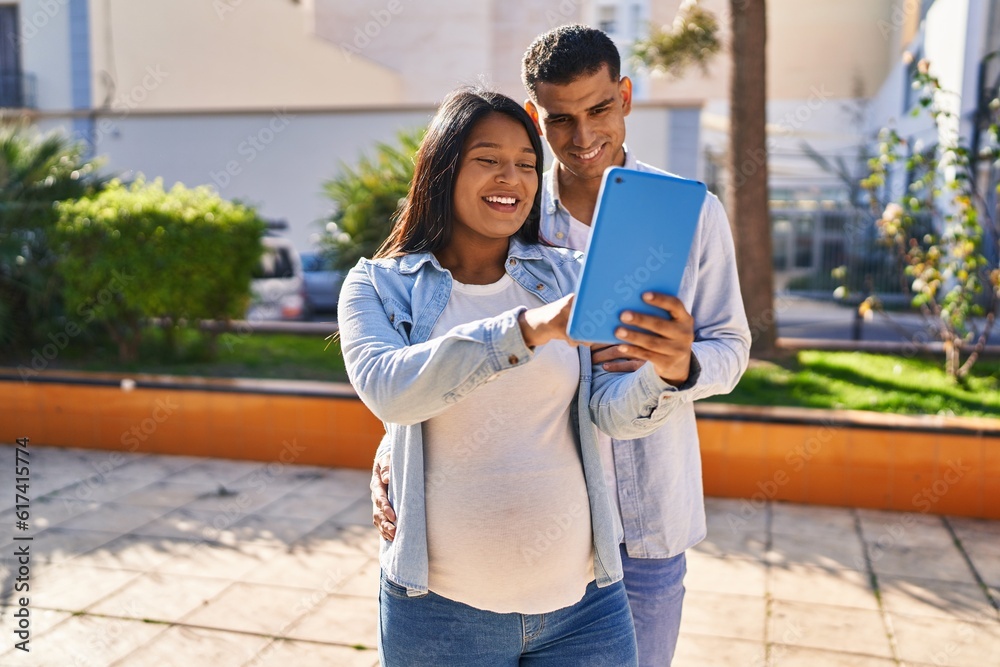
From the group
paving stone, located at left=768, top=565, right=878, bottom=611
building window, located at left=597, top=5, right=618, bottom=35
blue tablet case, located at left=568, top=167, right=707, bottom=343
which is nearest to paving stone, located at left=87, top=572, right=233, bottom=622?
paving stone, located at left=768, top=565, right=878, bottom=611

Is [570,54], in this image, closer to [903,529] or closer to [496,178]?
[496,178]

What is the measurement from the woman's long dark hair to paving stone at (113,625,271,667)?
221 centimetres

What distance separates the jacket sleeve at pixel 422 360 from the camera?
1363mm

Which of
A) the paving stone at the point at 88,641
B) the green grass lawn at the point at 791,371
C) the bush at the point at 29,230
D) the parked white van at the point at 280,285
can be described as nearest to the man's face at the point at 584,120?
the paving stone at the point at 88,641

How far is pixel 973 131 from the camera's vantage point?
12.5 m

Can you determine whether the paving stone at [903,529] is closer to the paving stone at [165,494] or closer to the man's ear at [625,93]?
the man's ear at [625,93]

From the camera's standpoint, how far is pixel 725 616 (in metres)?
3.73

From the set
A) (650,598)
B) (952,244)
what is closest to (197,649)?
(650,598)

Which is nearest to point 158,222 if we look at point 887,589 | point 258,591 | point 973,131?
point 258,591

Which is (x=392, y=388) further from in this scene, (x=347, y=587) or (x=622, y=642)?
(x=347, y=587)

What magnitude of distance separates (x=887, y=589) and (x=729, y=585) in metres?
0.66

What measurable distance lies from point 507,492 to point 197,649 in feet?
7.63

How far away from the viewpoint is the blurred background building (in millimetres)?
13961

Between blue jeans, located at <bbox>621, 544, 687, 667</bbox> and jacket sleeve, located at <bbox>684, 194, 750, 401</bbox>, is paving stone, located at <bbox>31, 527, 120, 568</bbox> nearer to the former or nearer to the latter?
blue jeans, located at <bbox>621, 544, 687, 667</bbox>
